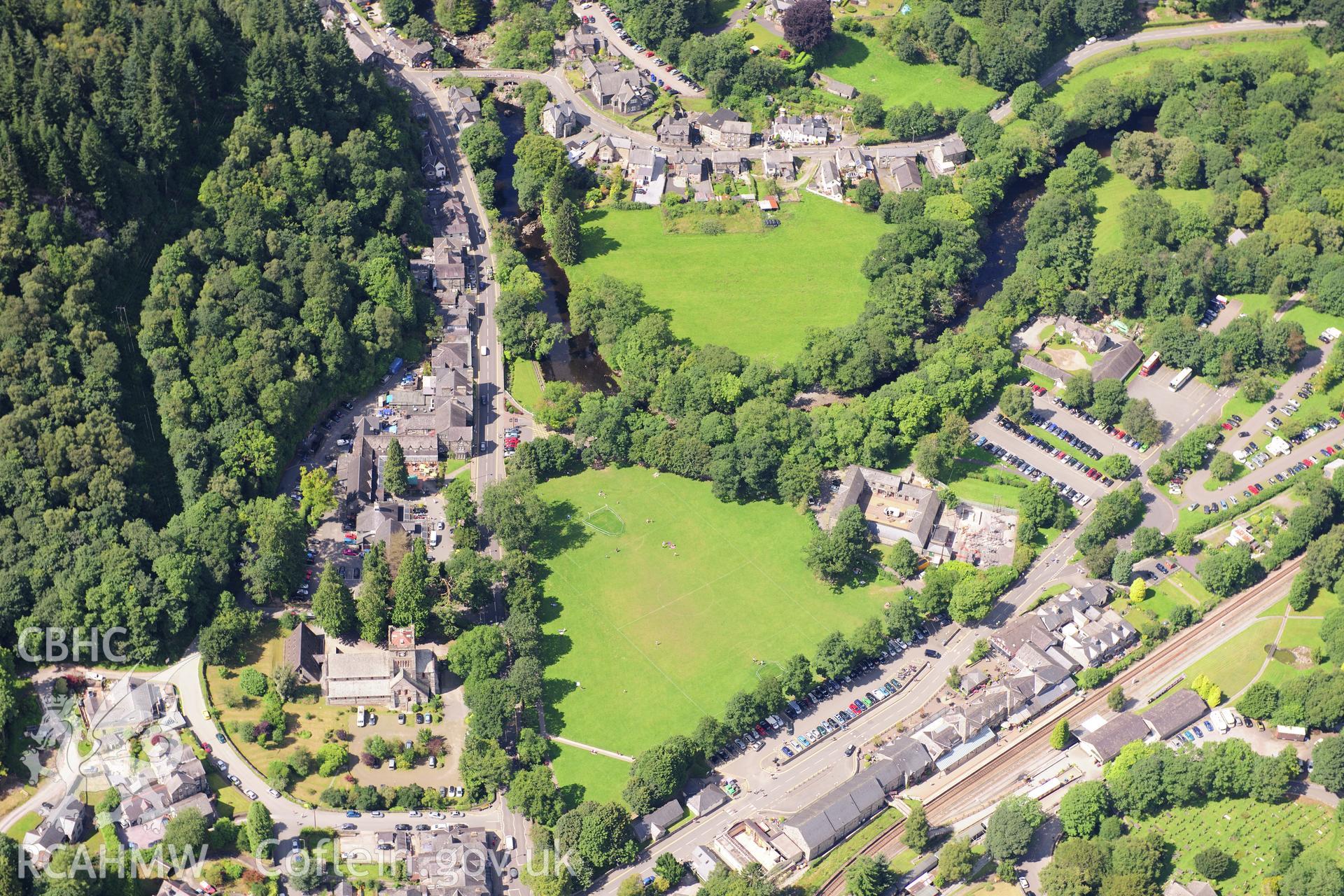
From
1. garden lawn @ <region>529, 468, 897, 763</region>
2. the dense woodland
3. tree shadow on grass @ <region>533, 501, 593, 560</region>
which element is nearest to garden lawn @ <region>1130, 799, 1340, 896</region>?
garden lawn @ <region>529, 468, 897, 763</region>

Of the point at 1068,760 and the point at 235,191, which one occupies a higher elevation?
the point at 235,191

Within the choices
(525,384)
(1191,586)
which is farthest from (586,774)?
(1191,586)

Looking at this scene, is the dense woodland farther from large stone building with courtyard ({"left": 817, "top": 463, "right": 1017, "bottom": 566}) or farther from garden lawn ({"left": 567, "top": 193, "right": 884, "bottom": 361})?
large stone building with courtyard ({"left": 817, "top": 463, "right": 1017, "bottom": 566})

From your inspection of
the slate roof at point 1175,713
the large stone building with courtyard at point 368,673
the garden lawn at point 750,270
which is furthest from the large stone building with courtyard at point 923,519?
the large stone building with courtyard at point 368,673

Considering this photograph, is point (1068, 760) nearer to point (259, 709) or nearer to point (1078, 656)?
point (1078, 656)

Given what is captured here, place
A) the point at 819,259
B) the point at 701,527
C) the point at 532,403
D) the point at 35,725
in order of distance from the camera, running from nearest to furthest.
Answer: the point at 35,725
the point at 701,527
the point at 532,403
the point at 819,259

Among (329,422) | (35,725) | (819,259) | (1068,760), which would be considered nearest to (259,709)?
(35,725)
